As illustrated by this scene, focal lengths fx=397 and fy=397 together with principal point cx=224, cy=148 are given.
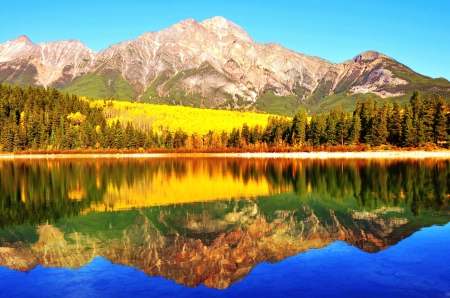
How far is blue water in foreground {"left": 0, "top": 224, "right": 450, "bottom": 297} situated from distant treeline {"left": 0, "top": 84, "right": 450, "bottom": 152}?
10560 centimetres

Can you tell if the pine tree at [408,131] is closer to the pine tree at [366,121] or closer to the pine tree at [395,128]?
the pine tree at [395,128]

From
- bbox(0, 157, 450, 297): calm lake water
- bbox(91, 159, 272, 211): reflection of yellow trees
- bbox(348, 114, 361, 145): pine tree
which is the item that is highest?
bbox(348, 114, 361, 145): pine tree

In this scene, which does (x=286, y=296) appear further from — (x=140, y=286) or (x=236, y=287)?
(x=140, y=286)

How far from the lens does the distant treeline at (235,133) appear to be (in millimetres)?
117750

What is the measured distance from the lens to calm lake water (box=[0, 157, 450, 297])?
1622cm

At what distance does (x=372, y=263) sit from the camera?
18438 millimetres

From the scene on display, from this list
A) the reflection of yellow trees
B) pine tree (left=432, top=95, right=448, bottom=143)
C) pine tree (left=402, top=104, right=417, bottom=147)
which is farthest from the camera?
pine tree (left=402, top=104, right=417, bottom=147)

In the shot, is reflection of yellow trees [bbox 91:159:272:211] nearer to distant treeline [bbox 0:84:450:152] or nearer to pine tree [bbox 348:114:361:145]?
distant treeline [bbox 0:84:450:152]

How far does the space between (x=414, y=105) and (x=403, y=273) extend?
4707 inches

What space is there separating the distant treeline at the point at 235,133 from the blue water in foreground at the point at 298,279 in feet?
346

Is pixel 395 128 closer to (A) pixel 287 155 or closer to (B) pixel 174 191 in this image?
(A) pixel 287 155

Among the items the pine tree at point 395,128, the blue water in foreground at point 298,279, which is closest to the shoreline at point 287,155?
the pine tree at point 395,128

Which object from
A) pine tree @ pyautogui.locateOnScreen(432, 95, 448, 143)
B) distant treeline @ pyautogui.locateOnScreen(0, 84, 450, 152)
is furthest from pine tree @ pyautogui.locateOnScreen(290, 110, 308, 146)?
pine tree @ pyautogui.locateOnScreen(432, 95, 448, 143)

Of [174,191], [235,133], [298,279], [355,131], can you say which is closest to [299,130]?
[355,131]
